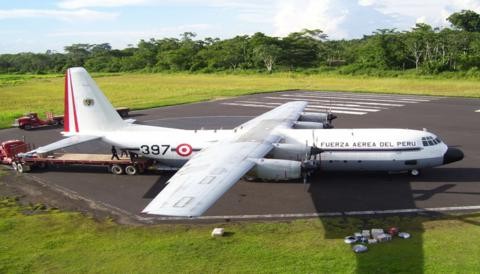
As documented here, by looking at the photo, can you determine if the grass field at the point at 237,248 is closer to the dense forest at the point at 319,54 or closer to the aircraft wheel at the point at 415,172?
the aircraft wheel at the point at 415,172

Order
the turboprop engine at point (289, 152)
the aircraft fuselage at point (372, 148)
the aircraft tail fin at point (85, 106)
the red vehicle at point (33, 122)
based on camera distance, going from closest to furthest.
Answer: the turboprop engine at point (289, 152) < the aircraft fuselage at point (372, 148) < the aircraft tail fin at point (85, 106) < the red vehicle at point (33, 122)

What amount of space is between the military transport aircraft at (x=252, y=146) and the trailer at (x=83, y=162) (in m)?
0.73

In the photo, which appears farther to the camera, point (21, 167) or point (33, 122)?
point (33, 122)

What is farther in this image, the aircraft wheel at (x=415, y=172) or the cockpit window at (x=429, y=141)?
the aircraft wheel at (x=415, y=172)

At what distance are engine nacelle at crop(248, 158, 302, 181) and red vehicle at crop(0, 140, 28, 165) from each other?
61.0 ft

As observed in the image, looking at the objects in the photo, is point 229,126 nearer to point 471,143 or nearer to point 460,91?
point 471,143

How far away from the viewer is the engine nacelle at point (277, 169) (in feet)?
63.3

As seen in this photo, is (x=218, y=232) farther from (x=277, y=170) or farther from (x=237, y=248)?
(x=277, y=170)

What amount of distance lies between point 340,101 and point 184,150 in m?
36.6

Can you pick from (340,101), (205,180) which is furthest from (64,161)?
(340,101)

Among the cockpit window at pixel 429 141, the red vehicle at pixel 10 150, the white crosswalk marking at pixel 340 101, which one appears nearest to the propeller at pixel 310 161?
the cockpit window at pixel 429 141

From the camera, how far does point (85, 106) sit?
27641mm

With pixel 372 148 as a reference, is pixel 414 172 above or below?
below

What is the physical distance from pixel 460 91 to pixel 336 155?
48.4 metres
